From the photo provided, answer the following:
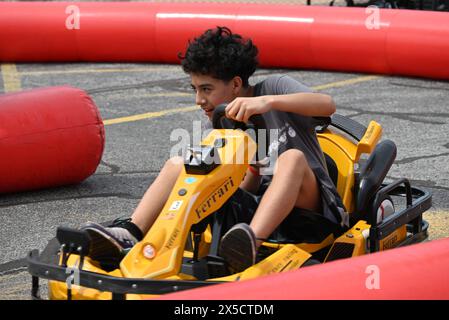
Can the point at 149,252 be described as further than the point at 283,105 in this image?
No

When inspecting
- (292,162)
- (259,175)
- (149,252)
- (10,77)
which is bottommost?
(10,77)

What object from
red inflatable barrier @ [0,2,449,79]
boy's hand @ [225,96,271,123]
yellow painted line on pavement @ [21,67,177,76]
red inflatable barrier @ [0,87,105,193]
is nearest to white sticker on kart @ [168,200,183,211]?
boy's hand @ [225,96,271,123]

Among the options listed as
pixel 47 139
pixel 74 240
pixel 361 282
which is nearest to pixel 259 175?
pixel 74 240

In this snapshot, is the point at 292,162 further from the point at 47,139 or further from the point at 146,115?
the point at 146,115

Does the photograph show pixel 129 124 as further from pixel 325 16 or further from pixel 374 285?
pixel 374 285

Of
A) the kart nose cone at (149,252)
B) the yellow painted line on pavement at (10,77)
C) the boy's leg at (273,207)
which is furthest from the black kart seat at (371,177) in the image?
the yellow painted line on pavement at (10,77)

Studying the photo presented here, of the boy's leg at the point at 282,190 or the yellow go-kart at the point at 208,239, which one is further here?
the boy's leg at the point at 282,190

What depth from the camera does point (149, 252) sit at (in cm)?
413

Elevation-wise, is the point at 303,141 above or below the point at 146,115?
above

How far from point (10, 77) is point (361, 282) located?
23.9 feet

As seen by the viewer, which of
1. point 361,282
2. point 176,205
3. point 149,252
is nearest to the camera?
point 361,282

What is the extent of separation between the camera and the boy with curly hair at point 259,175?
4.30 meters

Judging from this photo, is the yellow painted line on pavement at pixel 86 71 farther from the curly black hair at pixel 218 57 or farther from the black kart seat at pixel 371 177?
the curly black hair at pixel 218 57

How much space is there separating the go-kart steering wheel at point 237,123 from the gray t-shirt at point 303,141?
0.05 metres
